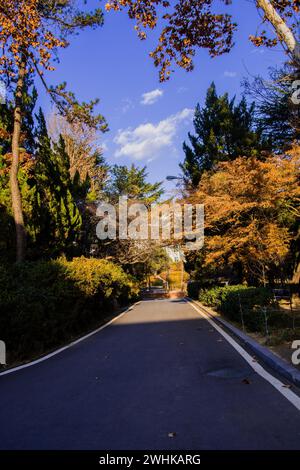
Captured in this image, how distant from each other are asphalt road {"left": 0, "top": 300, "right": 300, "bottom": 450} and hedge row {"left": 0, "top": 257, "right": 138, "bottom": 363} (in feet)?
3.96

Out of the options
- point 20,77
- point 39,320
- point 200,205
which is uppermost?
point 20,77

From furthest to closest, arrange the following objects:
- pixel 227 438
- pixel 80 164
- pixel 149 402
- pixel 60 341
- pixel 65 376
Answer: pixel 80 164 → pixel 60 341 → pixel 65 376 → pixel 149 402 → pixel 227 438

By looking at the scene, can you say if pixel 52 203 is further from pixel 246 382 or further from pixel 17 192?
pixel 246 382

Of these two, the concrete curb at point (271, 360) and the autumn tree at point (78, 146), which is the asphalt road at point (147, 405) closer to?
the concrete curb at point (271, 360)

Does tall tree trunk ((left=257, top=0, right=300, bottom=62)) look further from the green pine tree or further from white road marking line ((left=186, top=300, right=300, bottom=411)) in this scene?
the green pine tree

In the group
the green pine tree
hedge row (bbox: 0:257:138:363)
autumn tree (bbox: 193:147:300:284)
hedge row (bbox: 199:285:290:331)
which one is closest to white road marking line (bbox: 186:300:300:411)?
hedge row (bbox: 199:285:290:331)

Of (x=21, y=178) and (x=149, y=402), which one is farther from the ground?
(x=21, y=178)

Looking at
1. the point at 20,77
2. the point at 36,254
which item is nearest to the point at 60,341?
the point at 36,254

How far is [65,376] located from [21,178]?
11.3m

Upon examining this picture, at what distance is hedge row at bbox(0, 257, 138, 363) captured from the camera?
28.1ft

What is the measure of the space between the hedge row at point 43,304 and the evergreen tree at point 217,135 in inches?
625

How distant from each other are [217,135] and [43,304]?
75.3 feet

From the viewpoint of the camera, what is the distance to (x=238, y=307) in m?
12.1
